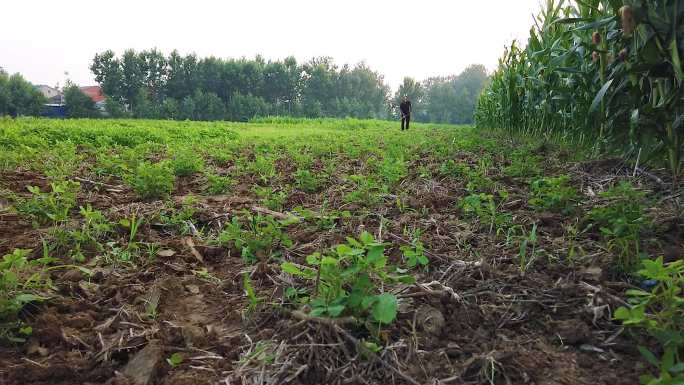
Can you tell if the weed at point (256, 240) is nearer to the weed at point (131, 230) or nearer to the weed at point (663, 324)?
the weed at point (131, 230)

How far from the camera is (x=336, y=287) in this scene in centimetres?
130

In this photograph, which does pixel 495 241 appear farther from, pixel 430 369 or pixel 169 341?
pixel 169 341

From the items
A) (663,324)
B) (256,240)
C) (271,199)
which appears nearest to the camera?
(663,324)

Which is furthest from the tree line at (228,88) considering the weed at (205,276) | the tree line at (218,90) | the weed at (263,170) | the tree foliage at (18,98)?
the weed at (205,276)

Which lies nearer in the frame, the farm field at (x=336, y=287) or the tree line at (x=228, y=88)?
the farm field at (x=336, y=287)

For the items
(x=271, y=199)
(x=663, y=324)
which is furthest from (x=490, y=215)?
(x=271, y=199)

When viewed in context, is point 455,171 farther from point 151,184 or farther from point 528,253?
point 151,184

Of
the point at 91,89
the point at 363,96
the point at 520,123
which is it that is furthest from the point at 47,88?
the point at 520,123

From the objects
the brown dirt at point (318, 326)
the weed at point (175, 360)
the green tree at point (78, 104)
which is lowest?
the weed at point (175, 360)

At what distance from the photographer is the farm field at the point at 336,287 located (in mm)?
1194

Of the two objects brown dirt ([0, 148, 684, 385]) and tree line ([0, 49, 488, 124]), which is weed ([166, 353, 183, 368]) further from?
tree line ([0, 49, 488, 124])

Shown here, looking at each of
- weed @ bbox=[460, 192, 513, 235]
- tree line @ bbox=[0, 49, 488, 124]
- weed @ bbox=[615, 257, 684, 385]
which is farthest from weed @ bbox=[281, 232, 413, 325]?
tree line @ bbox=[0, 49, 488, 124]

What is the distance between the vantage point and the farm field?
3.92 ft

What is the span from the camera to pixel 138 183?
3.13m
